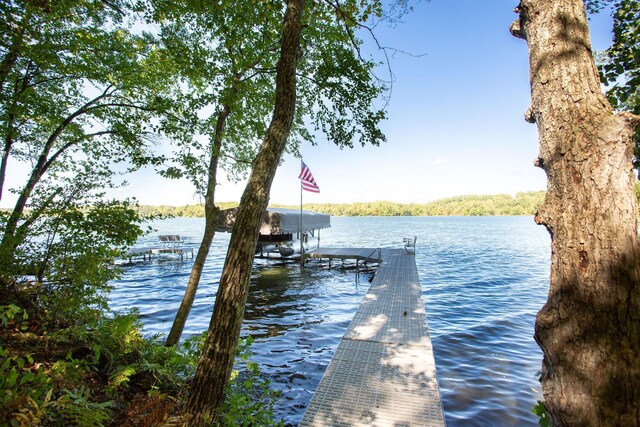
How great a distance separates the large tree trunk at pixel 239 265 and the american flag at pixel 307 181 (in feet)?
47.3

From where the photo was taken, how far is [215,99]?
6430 millimetres

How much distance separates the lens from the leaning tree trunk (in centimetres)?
143

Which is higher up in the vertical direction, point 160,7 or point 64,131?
point 160,7

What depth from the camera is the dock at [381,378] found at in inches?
165

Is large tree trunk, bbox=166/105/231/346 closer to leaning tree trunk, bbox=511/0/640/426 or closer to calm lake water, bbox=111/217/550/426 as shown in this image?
calm lake water, bbox=111/217/550/426

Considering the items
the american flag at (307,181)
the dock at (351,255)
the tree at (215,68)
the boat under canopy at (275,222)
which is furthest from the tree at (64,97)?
the dock at (351,255)

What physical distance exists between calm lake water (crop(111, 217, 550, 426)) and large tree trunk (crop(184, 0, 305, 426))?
2737 mm

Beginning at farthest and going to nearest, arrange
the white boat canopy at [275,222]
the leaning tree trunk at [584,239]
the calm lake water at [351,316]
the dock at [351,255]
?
the dock at [351,255], the white boat canopy at [275,222], the calm lake water at [351,316], the leaning tree trunk at [584,239]

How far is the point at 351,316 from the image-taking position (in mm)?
10875

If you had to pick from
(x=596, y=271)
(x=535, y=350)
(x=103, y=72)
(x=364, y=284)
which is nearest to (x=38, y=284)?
(x=103, y=72)

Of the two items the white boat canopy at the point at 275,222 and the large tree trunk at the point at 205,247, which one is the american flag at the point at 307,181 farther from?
the large tree trunk at the point at 205,247

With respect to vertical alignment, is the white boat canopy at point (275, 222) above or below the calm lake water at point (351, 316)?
above

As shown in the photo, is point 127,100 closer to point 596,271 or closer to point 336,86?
point 336,86

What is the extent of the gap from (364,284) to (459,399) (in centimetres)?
1073
